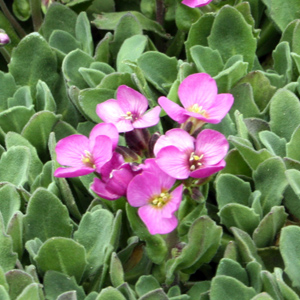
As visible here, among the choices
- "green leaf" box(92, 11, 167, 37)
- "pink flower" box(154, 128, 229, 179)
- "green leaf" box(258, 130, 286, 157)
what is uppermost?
"pink flower" box(154, 128, 229, 179)

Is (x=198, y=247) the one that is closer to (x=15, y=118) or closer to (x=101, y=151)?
(x=101, y=151)

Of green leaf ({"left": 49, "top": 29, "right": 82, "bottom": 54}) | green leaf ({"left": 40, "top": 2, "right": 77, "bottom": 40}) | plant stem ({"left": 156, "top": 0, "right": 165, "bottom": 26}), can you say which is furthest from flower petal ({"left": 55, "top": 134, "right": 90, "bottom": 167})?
plant stem ({"left": 156, "top": 0, "right": 165, "bottom": 26})

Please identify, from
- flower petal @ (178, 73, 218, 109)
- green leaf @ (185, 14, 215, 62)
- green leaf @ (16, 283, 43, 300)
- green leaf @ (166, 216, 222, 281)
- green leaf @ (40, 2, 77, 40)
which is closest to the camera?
green leaf @ (16, 283, 43, 300)

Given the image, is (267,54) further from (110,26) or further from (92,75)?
(92,75)

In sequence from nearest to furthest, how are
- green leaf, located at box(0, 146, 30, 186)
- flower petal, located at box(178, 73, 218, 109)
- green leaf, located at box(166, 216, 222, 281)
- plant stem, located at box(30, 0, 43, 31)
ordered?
green leaf, located at box(166, 216, 222, 281) < flower petal, located at box(178, 73, 218, 109) < green leaf, located at box(0, 146, 30, 186) < plant stem, located at box(30, 0, 43, 31)

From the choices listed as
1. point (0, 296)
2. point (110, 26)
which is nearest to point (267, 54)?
point (110, 26)

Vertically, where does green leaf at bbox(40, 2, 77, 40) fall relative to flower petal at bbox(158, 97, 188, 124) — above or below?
below

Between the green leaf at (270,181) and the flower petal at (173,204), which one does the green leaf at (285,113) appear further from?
the flower petal at (173,204)

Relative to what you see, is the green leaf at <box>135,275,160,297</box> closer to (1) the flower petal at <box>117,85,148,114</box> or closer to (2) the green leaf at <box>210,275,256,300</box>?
(2) the green leaf at <box>210,275,256,300</box>
